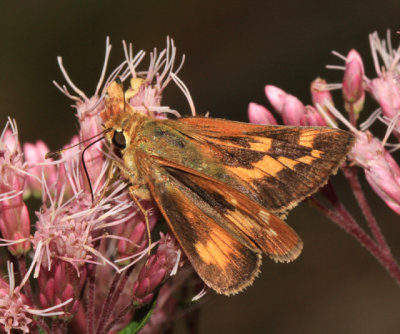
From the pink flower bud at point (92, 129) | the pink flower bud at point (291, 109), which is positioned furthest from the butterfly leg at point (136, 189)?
the pink flower bud at point (291, 109)

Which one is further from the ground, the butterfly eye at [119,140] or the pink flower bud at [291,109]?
the butterfly eye at [119,140]

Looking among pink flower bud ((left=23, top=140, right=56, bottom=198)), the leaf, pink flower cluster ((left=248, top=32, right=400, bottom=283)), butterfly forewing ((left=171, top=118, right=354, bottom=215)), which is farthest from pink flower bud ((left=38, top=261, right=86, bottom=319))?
pink flower cluster ((left=248, top=32, right=400, bottom=283))

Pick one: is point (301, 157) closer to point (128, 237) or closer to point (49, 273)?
point (128, 237)

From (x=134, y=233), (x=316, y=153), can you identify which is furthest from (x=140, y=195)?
(x=316, y=153)

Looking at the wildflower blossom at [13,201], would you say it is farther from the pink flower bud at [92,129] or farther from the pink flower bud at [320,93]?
the pink flower bud at [320,93]

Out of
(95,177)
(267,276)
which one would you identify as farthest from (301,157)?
(267,276)

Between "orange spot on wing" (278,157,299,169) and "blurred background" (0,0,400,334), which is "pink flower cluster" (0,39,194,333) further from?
"blurred background" (0,0,400,334)

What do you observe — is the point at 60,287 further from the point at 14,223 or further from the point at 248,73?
the point at 248,73
